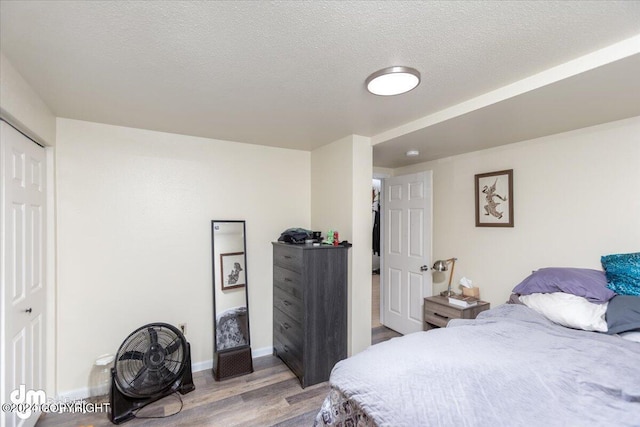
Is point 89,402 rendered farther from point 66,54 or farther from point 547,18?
point 547,18

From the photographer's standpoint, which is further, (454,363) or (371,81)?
(371,81)

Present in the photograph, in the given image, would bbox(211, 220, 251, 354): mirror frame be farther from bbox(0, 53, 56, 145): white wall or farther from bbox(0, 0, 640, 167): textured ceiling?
bbox(0, 53, 56, 145): white wall

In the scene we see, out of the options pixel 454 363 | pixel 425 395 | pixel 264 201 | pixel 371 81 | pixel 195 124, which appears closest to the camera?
pixel 425 395

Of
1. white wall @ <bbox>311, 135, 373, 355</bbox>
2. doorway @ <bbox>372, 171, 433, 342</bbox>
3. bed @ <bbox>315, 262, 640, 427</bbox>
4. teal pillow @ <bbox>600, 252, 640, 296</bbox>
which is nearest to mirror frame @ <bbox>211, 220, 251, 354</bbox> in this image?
white wall @ <bbox>311, 135, 373, 355</bbox>

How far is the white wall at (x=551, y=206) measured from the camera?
208cm

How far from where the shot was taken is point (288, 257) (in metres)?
2.81

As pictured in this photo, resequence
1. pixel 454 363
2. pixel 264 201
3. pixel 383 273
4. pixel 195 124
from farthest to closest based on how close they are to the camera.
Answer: pixel 383 273 < pixel 264 201 < pixel 195 124 < pixel 454 363

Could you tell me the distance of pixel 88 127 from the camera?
2.43 metres

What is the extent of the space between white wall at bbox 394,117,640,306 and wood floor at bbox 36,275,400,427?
2.00 m

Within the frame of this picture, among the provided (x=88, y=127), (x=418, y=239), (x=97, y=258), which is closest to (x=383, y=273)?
(x=418, y=239)

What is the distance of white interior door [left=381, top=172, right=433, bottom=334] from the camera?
10.6 feet

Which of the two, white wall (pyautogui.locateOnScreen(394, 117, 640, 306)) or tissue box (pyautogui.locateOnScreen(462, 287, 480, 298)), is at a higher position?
white wall (pyautogui.locateOnScreen(394, 117, 640, 306))

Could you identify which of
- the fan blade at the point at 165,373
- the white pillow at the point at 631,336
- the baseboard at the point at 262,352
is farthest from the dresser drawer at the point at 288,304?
the white pillow at the point at 631,336

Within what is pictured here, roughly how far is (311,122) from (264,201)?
1.14m
